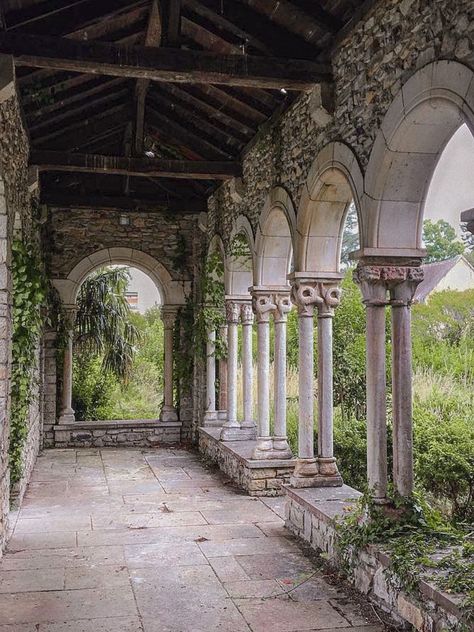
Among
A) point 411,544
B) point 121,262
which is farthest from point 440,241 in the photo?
point 411,544

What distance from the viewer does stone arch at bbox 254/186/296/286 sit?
648cm

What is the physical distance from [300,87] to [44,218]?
4.94 meters

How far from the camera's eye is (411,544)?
137 inches

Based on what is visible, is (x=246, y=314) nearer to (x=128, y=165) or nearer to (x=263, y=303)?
(x=263, y=303)

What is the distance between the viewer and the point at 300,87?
4.84 meters

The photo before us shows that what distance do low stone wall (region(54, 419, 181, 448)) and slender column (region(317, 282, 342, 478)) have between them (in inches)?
189

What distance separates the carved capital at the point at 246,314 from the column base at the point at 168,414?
255 cm

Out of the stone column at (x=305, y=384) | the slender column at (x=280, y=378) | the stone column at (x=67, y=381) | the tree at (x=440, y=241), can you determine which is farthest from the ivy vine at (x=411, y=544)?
the tree at (x=440, y=241)

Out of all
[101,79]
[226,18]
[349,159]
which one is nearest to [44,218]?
[101,79]

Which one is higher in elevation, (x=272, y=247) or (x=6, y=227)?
(x=272, y=247)

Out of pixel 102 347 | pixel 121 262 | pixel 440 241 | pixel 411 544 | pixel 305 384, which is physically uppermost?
pixel 440 241

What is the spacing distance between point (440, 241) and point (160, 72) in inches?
684

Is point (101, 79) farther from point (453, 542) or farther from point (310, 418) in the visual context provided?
point (453, 542)

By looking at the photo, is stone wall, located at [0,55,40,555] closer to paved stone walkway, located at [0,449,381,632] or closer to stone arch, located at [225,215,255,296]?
paved stone walkway, located at [0,449,381,632]
